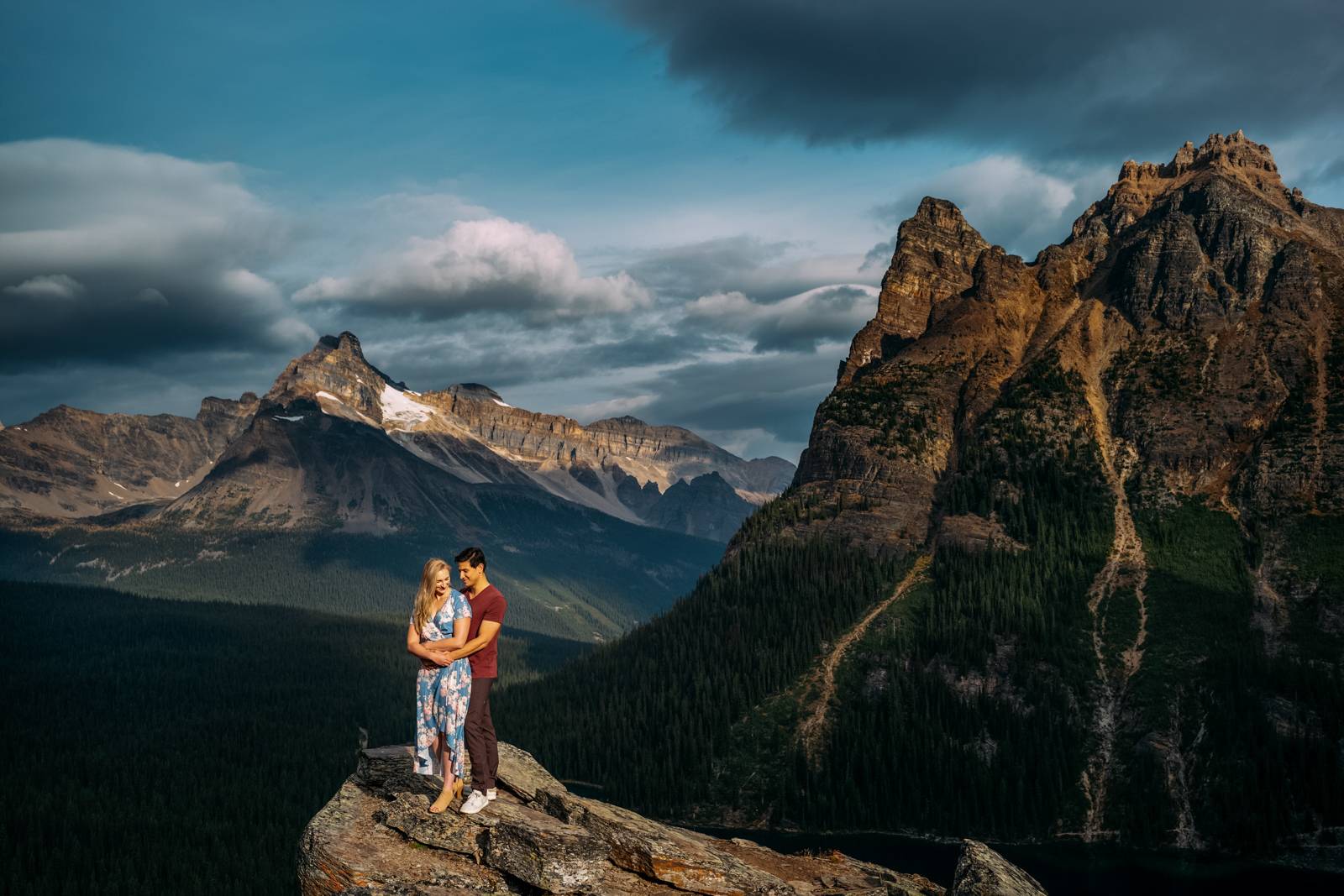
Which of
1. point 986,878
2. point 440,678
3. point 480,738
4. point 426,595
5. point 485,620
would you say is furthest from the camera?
point 986,878

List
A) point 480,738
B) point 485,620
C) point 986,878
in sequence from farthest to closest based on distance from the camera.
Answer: point 986,878
point 480,738
point 485,620

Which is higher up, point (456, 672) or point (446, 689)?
point (456, 672)

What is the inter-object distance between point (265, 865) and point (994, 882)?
167 metres

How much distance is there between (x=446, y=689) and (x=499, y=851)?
21.3 feet

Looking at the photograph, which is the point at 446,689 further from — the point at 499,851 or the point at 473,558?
the point at 499,851

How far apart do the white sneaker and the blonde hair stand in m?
7.21

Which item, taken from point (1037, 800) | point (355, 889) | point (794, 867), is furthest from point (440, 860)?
point (1037, 800)

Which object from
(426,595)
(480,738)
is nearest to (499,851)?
(480,738)

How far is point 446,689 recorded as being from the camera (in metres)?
39.5

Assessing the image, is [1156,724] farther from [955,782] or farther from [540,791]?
[540,791]

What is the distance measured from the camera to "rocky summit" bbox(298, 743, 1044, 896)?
39062 mm

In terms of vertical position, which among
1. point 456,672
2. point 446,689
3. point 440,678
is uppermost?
point 456,672

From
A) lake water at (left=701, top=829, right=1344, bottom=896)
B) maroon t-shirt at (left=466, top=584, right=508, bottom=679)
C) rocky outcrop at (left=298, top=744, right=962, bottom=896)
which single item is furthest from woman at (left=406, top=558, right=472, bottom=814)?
lake water at (left=701, top=829, right=1344, bottom=896)

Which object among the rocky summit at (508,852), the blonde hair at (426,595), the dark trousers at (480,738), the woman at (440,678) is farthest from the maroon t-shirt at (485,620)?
the rocky summit at (508,852)
